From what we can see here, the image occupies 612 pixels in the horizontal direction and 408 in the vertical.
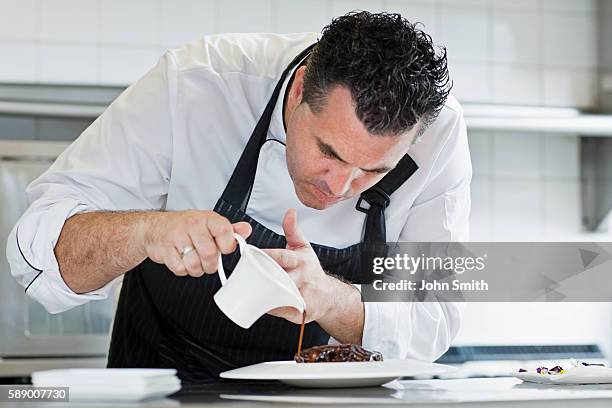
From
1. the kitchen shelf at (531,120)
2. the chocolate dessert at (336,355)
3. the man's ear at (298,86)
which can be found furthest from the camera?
the kitchen shelf at (531,120)

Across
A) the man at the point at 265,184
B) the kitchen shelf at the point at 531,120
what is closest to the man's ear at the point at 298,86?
the man at the point at 265,184

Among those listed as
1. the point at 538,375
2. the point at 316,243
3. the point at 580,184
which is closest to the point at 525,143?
the point at 580,184

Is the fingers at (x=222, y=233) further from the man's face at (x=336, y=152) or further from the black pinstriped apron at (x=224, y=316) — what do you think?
the black pinstriped apron at (x=224, y=316)

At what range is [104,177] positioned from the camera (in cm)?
162

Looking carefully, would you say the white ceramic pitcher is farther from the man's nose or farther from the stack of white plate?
the man's nose

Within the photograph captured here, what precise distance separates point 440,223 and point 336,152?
1.29ft

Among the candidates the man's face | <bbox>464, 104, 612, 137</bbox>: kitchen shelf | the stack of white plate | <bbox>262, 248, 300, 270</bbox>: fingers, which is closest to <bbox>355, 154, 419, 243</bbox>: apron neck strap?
the man's face

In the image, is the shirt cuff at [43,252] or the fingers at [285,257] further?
the shirt cuff at [43,252]

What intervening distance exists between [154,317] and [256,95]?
461 mm

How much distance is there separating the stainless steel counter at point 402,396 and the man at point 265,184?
188mm

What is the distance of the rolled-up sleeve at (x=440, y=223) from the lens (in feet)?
5.52

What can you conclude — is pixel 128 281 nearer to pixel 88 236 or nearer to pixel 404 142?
pixel 88 236

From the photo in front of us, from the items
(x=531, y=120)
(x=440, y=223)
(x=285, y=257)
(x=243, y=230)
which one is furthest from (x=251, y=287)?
(x=531, y=120)

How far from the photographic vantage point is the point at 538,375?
1.31 m
